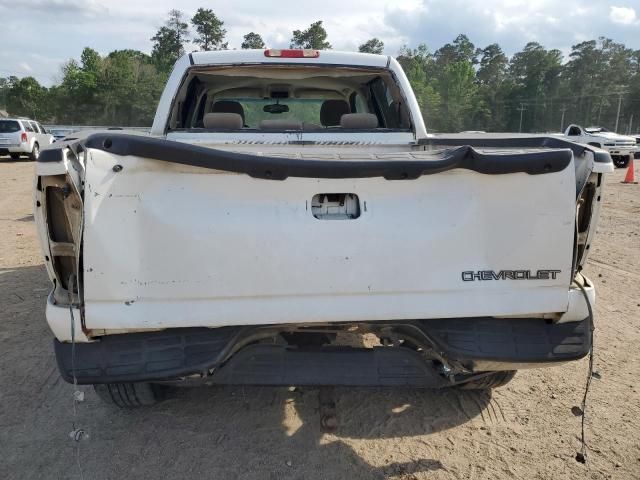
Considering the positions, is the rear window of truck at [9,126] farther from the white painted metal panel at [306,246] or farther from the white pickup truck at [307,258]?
the white painted metal panel at [306,246]

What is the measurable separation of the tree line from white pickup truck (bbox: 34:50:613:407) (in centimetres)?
5797

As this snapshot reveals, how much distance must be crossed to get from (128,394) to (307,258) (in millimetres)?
1547

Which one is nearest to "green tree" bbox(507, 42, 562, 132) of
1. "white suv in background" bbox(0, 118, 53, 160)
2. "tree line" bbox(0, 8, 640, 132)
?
"tree line" bbox(0, 8, 640, 132)

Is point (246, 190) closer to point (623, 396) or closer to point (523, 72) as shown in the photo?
point (623, 396)

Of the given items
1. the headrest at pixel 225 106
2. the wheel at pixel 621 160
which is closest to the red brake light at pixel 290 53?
the headrest at pixel 225 106

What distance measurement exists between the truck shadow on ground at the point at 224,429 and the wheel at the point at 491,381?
0.48 ft

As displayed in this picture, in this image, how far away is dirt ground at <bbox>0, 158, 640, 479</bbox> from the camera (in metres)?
2.66

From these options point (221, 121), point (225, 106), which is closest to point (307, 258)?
point (221, 121)

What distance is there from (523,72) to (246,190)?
101 meters

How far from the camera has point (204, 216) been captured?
217 centimetres

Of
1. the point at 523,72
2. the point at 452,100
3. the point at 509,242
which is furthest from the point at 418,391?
the point at 523,72

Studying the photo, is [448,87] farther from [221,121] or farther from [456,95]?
[221,121]

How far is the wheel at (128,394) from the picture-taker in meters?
2.96

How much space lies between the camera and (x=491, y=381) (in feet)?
10.4
